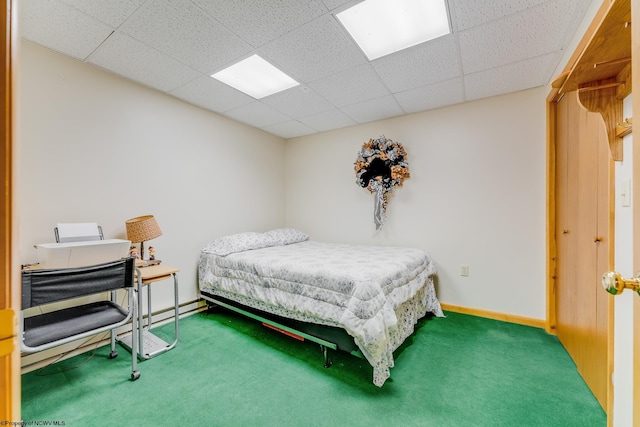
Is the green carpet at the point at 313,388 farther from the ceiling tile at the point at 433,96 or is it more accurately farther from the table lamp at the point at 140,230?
the ceiling tile at the point at 433,96

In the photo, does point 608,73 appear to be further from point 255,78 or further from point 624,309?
point 255,78

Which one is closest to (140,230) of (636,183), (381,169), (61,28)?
(61,28)

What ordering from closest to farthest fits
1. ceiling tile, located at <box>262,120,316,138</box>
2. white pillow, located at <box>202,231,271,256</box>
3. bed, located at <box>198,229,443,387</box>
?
bed, located at <box>198,229,443,387</box> < white pillow, located at <box>202,231,271,256</box> < ceiling tile, located at <box>262,120,316,138</box>

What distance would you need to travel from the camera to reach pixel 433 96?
8.97 feet

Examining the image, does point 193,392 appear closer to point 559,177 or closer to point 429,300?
point 429,300

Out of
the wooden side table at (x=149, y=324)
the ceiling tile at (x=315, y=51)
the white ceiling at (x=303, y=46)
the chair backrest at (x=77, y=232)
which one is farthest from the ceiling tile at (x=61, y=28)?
the wooden side table at (x=149, y=324)

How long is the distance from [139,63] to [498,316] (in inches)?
155

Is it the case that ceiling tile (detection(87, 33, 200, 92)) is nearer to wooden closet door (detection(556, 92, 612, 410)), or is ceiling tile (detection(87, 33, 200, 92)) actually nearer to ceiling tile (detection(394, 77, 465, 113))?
ceiling tile (detection(394, 77, 465, 113))

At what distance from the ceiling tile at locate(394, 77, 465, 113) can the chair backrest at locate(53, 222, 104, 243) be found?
2.87 meters

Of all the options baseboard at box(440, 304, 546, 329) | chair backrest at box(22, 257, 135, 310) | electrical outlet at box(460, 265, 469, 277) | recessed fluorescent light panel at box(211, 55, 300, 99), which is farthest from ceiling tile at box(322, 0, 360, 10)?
baseboard at box(440, 304, 546, 329)

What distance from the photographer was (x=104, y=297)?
2.31 m

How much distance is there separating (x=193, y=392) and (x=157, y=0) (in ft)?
7.56

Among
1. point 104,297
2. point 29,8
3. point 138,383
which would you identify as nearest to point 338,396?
point 138,383

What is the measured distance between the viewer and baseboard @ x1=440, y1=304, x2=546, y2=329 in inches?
99.6
